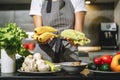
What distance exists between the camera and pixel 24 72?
59.7 inches

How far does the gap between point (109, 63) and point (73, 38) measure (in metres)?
0.25

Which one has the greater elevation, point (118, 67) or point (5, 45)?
point (5, 45)

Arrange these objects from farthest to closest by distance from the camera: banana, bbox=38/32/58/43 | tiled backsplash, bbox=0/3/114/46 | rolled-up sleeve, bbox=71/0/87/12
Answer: tiled backsplash, bbox=0/3/114/46, rolled-up sleeve, bbox=71/0/87/12, banana, bbox=38/32/58/43

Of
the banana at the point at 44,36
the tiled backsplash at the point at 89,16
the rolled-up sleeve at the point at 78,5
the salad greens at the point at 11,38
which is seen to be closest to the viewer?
the salad greens at the point at 11,38

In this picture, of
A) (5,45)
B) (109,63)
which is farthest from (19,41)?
(109,63)

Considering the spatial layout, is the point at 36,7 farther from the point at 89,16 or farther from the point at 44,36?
the point at 89,16

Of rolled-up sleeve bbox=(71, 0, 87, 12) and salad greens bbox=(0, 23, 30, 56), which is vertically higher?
rolled-up sleeve bbox=(71, 0, 87, 12)

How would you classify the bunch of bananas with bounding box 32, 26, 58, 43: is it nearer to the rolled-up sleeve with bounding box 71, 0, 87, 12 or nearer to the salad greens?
the salad greens

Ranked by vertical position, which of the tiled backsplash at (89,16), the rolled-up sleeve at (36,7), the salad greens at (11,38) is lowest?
the salad greens at (11,38)

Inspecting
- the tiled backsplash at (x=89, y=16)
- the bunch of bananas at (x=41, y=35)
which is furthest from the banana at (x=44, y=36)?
the tiled backsplash at (x=89, y=16)

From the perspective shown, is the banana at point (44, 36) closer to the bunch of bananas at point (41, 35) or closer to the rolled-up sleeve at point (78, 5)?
the bunch of bananas at point (41, 35)

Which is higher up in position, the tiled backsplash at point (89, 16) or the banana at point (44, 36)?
the tiled backsplash at point (89, 16)

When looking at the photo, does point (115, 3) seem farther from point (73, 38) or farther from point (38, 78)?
point (38, 78)

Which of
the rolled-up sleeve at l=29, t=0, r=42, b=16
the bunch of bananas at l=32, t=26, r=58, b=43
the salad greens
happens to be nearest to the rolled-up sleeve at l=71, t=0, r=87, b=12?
the rolled-up sleeve at l=29, t=0, r=42, b=16
